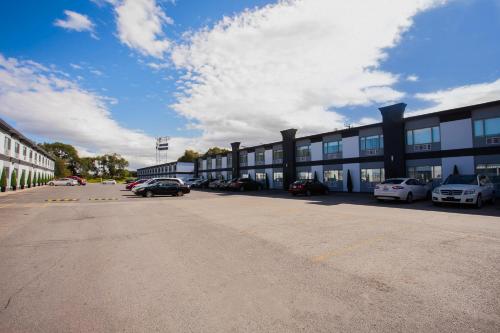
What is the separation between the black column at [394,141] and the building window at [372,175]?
0.94 m

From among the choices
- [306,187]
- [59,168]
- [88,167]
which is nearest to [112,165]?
[88,167]

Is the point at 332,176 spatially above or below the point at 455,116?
below

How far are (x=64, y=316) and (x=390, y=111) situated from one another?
28917mm

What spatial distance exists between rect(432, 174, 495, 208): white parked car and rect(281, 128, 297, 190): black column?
74.2ft

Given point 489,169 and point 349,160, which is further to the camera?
point 349,160

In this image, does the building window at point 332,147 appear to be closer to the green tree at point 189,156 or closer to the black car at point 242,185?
the black car at point 242,185

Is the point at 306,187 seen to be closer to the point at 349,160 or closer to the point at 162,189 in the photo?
the point at 349,160

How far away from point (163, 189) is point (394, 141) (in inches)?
875

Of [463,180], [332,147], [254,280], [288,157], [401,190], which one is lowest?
[254,280]

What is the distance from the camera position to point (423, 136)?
25.1 metres

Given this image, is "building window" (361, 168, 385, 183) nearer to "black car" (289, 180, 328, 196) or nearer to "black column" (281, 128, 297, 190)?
"black car" (289, 180, 328, 196)

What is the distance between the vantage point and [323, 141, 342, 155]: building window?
32.9m

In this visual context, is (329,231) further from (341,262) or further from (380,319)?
(380,319)

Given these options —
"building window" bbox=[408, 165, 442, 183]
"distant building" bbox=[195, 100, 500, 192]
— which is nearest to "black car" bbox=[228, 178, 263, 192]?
"distant building" bbox=[195, 100, 500, 192]
